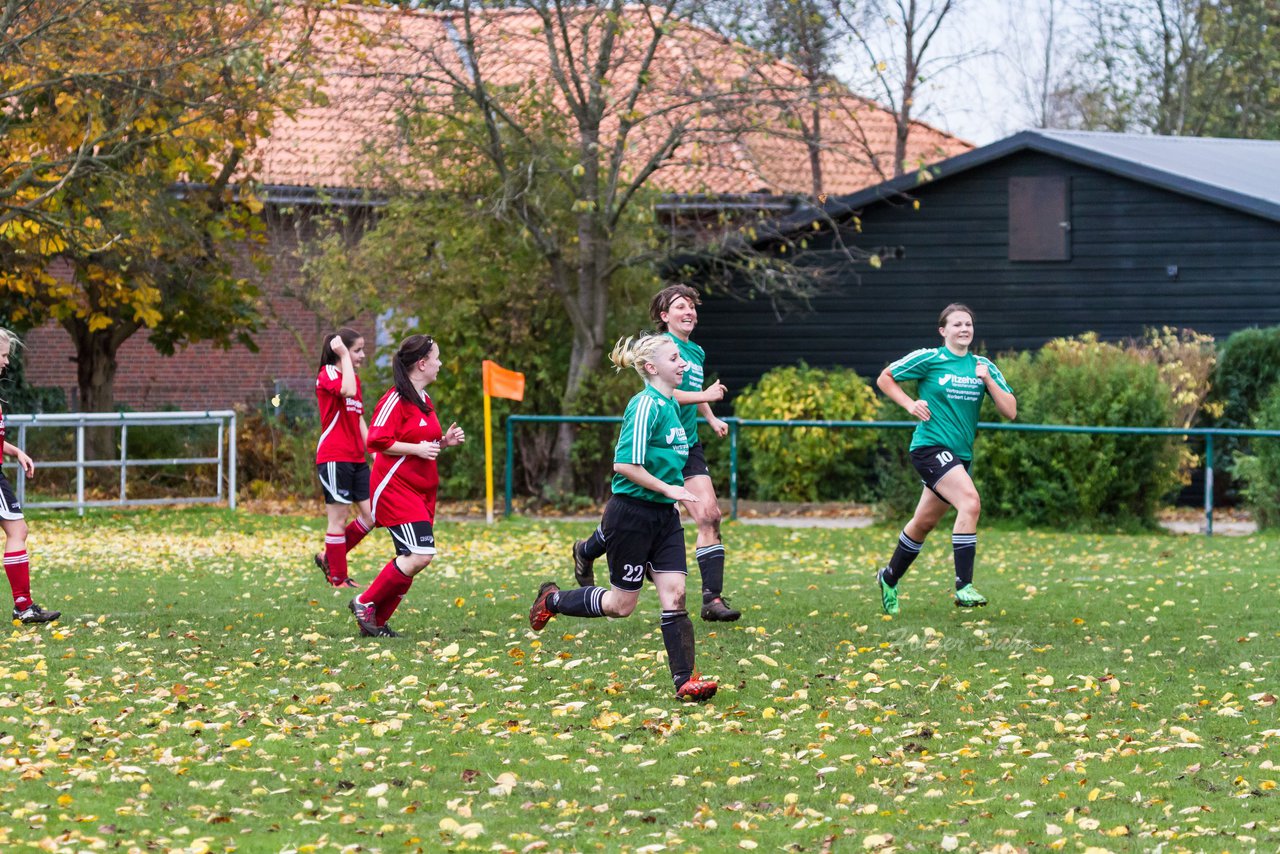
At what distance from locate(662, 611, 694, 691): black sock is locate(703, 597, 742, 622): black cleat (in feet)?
7.59

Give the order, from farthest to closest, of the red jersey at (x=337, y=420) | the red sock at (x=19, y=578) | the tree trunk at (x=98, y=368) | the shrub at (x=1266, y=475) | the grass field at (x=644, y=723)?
the tree trunk at (x=98, y=368) → the shrub at (x=1266, y=475) → the red jersey at (x=337, y=420) → the red sock at (x=19, y=578) → the grass field at (x=644, y=723)

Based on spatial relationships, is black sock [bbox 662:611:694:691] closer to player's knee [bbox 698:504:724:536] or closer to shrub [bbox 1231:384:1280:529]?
player's knee [bbox 698:504:724:536]

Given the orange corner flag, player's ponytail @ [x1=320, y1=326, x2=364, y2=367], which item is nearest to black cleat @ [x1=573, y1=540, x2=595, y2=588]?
player's ponytail @ [x1=320, y1=326, x2=364, y2=367]

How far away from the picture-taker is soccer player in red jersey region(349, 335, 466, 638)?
9391 millimetres

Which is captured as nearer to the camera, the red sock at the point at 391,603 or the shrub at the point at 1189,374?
the red sock at the point at 391,603

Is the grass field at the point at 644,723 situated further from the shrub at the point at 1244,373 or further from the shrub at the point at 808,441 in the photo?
the shrub at the point at 1244,373

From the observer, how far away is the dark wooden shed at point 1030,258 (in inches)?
832

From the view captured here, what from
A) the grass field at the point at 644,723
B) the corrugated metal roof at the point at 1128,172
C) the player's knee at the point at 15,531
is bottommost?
the grass field at the point at 644,723

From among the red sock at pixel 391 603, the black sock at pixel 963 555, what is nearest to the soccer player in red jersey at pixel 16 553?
the red sock at pixel 391 603

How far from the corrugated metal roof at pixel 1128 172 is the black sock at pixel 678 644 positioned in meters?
13.3

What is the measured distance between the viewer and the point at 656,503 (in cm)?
780

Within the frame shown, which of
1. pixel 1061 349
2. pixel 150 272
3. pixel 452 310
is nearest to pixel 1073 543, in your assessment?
pixel 1061 349

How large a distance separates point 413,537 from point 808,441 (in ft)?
38.3

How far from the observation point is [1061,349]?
726 inches
